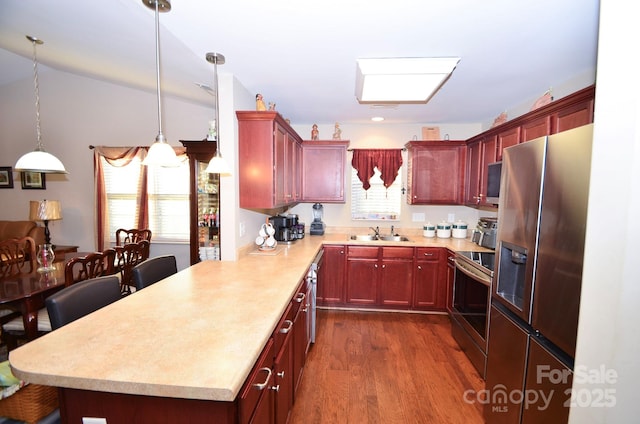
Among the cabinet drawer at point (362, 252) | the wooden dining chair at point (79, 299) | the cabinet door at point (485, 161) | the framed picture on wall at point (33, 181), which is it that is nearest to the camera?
the wooden dining chair at point (79, 299)

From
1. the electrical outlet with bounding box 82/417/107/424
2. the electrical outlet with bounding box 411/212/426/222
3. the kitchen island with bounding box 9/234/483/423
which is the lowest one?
the electrical outlet with bounding box 82/417/107/424

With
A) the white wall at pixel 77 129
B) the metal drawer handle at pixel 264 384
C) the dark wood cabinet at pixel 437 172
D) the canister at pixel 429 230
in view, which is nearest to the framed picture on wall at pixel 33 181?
the white wall at pixel 77 129

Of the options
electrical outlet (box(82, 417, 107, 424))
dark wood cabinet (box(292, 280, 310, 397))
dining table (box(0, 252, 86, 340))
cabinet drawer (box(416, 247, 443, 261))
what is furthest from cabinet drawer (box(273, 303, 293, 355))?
cabinet drawer (box(416, 247, 443, 261))

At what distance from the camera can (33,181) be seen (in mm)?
4410

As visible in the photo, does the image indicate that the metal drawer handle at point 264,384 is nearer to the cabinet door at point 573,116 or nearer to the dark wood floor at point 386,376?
the dark wood floor at point 386,376

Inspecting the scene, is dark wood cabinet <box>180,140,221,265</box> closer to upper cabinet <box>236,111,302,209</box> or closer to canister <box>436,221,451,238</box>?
upper cabinet <box>236,111,302,209</box>

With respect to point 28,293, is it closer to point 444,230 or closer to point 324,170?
point 324,170

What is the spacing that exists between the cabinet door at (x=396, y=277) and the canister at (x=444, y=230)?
59 cm

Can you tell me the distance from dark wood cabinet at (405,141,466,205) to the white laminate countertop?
8.32 ft

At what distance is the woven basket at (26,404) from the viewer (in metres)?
1.13

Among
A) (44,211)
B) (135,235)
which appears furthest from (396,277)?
(44,211)

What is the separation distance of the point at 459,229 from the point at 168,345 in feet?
11.6

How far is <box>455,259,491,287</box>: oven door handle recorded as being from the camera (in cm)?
215

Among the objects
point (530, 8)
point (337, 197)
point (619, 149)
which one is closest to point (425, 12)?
point (530, 8)
